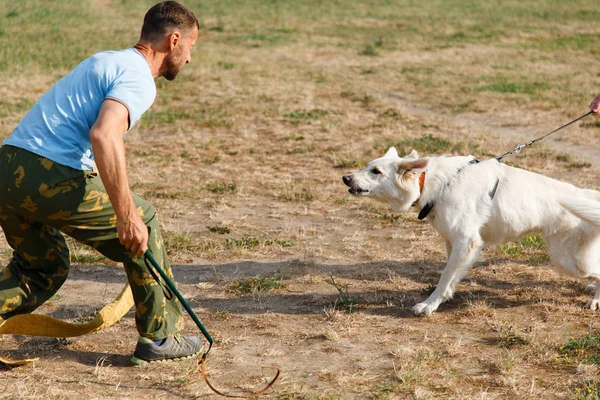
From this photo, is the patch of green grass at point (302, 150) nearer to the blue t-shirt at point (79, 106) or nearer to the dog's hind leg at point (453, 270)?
the dog's hind leg at point (453, 270)

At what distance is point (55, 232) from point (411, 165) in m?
2.50

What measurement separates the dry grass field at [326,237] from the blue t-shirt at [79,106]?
4.41 ft

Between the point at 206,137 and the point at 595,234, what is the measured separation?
7222mm

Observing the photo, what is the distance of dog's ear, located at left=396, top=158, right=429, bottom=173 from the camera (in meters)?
5.48

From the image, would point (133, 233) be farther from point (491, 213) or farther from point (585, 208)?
point (585, 208)

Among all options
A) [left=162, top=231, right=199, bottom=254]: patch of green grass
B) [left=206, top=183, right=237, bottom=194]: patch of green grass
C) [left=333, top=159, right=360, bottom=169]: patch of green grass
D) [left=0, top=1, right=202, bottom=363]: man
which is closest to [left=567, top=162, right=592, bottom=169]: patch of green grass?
[left=333, top=159, right=360, bottom=169]: patch of green grass

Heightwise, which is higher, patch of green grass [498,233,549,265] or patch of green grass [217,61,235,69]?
patch of green grass [217,61,235,69]

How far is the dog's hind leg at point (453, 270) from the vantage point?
5.53 meters

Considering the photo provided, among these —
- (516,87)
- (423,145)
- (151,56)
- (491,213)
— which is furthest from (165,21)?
(516,87)

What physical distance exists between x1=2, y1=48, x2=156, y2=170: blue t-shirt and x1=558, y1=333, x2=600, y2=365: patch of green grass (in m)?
2.95

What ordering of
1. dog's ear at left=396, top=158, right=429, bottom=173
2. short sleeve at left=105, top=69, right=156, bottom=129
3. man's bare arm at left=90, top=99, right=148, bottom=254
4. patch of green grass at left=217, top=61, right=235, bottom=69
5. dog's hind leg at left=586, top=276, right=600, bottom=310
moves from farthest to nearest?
patch of green grass at left=217, top=61, right=235, bottom=69 → dog's hind leg at left=586, top=276, right=600, bottom=310 → dog's ear at left=396, top=158, right=429, bottom=173 → short sleeve at left=105, top=69, right=156, bottom=129 → man's bare arm at left=90, top=99, right=148, bottom=254

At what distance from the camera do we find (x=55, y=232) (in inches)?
183

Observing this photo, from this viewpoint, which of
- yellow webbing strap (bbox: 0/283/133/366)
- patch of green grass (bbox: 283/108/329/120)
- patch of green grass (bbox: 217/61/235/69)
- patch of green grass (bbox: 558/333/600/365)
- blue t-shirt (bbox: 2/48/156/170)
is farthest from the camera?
patch of green grass (bbox: 217/61/235/69)

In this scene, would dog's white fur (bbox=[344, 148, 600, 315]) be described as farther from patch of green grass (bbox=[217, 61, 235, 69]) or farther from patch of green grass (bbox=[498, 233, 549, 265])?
patch of green grass (bbox=[217, 61, 235, 69])
